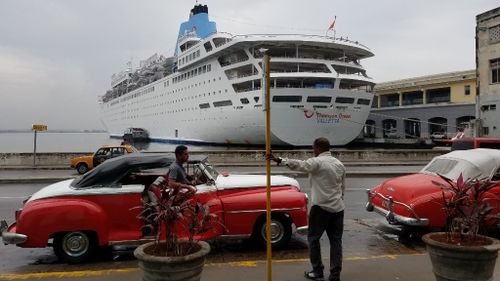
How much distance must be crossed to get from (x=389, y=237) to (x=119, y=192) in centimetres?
446

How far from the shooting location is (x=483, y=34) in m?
33.8

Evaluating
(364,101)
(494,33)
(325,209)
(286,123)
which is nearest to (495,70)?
(494,33)

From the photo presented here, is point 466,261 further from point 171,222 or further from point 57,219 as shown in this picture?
point 57,219

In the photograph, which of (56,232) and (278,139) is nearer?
(56,232)

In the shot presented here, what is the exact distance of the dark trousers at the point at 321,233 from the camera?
4883 mm

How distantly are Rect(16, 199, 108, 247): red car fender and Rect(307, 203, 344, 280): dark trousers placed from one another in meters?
2.86

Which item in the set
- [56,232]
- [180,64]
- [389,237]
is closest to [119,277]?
[56,232]

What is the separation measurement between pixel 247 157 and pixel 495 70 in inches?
840

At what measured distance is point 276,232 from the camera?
6555 millimetres

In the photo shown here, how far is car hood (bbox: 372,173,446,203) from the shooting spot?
23.1 ft

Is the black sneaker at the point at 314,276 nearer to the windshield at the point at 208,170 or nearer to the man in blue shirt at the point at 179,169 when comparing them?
the man in blue shirt at the point at 179,169

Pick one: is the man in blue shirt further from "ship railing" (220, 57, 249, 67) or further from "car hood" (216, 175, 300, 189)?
"ship railing" (220, 57, 249, 67)

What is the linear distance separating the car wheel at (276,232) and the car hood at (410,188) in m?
2.06

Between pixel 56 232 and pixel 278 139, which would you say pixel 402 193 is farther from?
pixel 278 139
